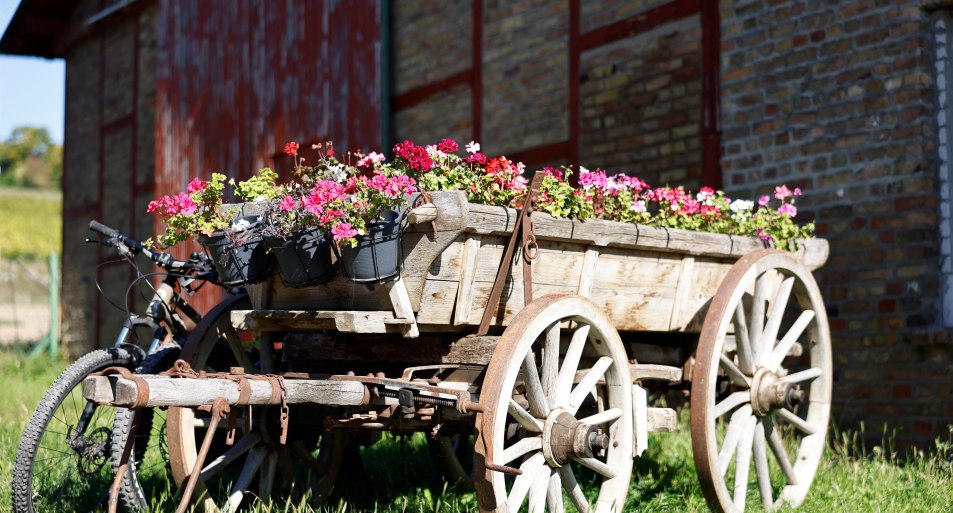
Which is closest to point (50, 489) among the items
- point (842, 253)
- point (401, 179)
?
point (401, 179)

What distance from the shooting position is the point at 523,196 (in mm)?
3639

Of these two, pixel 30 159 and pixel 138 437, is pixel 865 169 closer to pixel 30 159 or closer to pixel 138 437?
pixel 138 437

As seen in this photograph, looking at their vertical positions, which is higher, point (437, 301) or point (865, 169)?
point (865, 169)

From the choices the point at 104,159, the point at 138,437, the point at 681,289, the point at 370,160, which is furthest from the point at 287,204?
the point at 104,159

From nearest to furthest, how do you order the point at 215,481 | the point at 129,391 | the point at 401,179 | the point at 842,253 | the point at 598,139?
the point at 129,391 < the point at 401,179 < the point at 215,481 < the point at 842,253 < the point at 598,139

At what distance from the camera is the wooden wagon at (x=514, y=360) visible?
126 inches

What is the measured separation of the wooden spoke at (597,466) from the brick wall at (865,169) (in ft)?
7.42

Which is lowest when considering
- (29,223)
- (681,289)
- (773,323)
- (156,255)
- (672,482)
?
(672,482)

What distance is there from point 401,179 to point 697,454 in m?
1.48

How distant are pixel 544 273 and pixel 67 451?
196 centimetres

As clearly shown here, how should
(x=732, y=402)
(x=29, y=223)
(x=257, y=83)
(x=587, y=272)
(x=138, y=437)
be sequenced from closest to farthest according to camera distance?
(x=587, y=272) → (x=138, y=437) → (x=732, y=402) → (x=257, y=83) → (x=29, y=223)

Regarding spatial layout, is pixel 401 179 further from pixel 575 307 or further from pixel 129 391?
pixel 129 391

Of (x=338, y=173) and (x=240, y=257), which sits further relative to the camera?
(x=338, y=173)

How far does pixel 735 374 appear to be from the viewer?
415 cm
